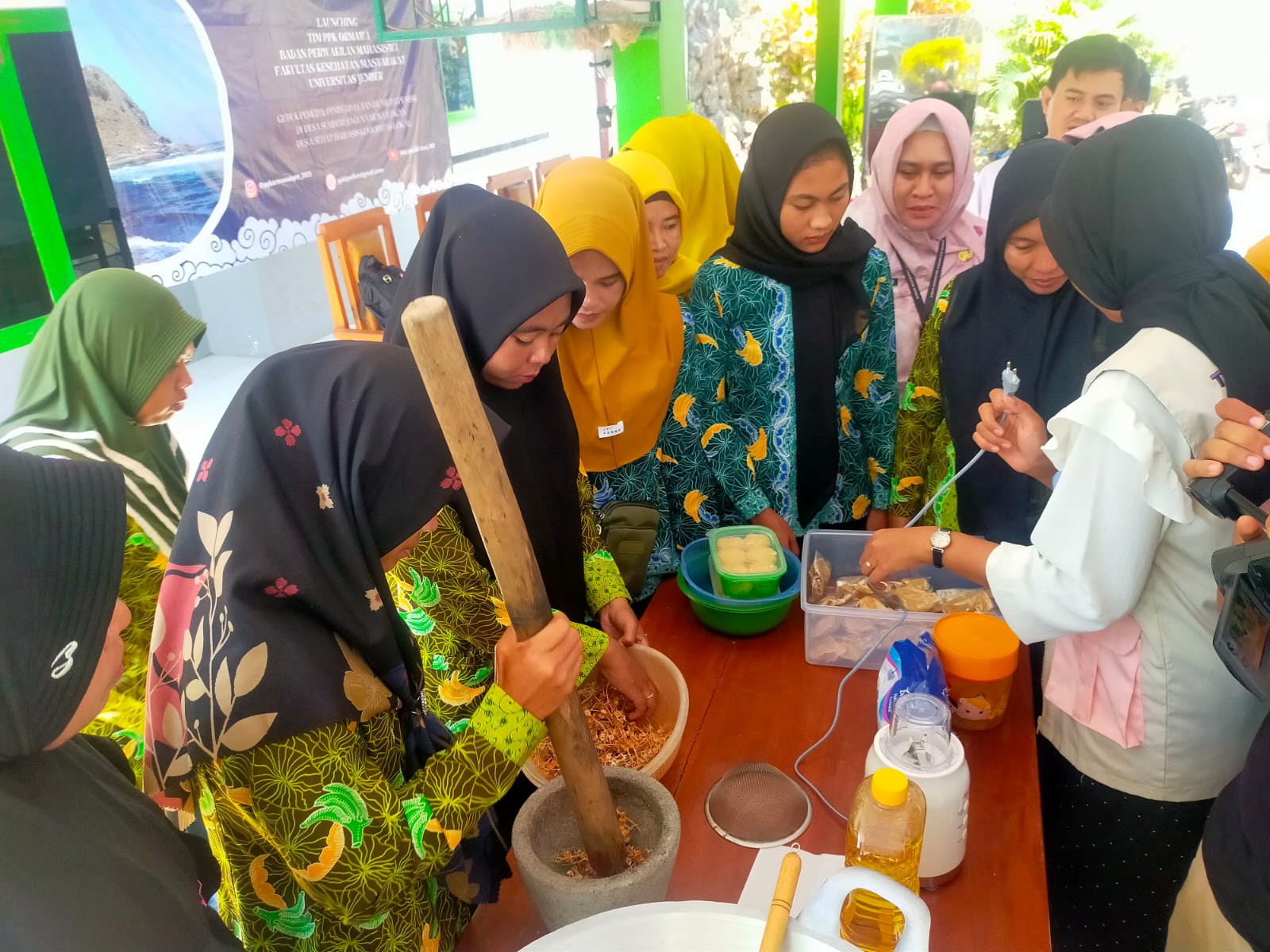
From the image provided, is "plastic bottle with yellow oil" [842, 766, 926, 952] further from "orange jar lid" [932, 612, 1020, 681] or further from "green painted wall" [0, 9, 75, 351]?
"green painted wall" [0, 9, 75, 351]

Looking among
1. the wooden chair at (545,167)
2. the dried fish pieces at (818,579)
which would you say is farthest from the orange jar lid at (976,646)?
the wooden chair at (545,167)

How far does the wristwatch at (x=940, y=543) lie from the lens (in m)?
1.22

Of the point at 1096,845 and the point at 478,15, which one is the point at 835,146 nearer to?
the point at 478,15

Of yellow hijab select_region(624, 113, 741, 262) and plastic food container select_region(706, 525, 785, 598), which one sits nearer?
plastic food container select_region(706, 525, 785, 598)

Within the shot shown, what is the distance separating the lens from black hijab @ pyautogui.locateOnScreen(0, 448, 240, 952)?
552mm

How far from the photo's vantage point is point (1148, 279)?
105 centimetres

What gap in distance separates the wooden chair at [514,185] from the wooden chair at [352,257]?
0.59 m

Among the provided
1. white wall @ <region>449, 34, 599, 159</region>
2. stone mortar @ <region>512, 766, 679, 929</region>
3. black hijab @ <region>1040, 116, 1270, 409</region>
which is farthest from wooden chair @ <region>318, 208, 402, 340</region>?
black hijab @ <region>1040, 116, 1270, 409</region>

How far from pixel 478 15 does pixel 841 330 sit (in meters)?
1.56

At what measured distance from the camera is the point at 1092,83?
2750 millimetres

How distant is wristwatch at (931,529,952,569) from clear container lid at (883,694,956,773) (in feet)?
1.11

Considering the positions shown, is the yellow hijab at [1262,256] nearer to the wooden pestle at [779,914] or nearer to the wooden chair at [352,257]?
the wooden pestle at [779,914]

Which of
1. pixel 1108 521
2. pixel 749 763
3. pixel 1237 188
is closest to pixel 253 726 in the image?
pixel 749 763

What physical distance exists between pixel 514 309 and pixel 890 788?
0.83m
